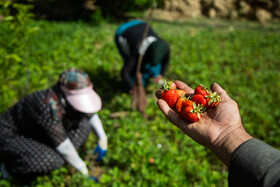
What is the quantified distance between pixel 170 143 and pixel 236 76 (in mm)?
2894

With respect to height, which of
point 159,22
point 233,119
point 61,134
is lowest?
point 159,22

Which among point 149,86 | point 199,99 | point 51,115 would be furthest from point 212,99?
point 149,86

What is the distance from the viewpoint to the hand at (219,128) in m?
1.39

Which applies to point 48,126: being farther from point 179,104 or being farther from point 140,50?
point 140,50

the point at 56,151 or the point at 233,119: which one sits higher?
the point at 233,119

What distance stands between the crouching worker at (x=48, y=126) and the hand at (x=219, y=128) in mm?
860

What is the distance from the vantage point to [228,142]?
4.55 feet

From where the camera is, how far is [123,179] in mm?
2523

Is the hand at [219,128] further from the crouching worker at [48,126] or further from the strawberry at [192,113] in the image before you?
the crouching worker at [48,126]

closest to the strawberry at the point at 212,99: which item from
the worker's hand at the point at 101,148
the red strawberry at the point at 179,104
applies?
the red strawberry at the point at 179,104

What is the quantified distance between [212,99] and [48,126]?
1.54 metres

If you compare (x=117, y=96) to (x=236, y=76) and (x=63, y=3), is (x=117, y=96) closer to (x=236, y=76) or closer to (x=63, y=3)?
(x=236, y=76)

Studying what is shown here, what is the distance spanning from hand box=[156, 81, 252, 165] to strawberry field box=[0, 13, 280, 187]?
1.09 m

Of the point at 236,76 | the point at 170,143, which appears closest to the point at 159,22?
the point at 236,76
